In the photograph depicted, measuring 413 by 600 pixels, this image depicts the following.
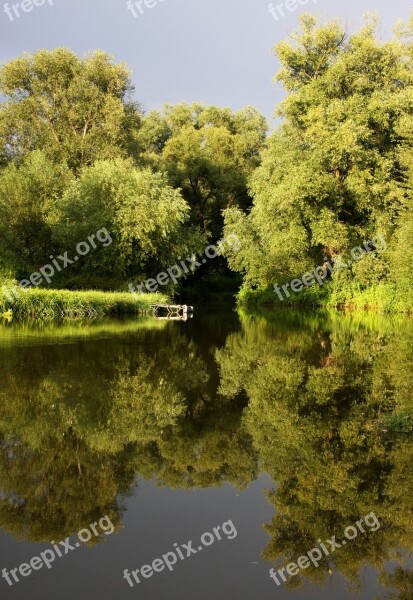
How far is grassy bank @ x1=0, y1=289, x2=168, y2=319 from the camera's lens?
30.2 metres

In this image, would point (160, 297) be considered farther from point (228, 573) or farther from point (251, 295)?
point (228, 573)

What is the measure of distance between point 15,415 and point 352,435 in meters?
5.33

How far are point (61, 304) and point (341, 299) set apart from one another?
63.3 feet

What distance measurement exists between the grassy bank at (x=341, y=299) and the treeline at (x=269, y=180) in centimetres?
10

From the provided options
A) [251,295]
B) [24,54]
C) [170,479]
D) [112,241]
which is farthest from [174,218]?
[170,479]

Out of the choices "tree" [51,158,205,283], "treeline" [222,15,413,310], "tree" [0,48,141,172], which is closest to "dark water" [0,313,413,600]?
"tree" [51,158,205,283]

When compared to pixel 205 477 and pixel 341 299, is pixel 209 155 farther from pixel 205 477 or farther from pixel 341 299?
pixel 205 477

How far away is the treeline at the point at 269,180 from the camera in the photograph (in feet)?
123

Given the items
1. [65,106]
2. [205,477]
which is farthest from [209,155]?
[205,477]

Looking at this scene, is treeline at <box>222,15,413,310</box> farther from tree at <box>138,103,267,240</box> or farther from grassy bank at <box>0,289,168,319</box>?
grassy bank at <box>0,289,168,319</box>

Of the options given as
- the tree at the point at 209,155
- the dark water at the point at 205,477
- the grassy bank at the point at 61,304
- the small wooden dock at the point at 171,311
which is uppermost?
the tree at the point at 209,155

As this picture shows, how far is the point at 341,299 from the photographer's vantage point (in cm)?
4181

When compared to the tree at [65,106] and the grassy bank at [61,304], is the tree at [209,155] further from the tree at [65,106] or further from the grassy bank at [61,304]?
the grassy bank at [61,304]

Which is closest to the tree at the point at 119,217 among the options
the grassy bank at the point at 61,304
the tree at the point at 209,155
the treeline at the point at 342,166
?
the grassy bank at the point at 61,304
